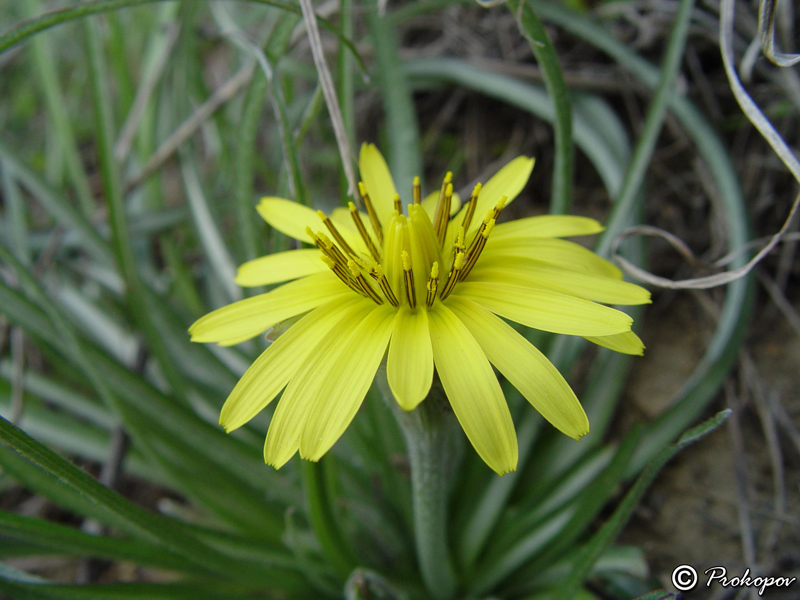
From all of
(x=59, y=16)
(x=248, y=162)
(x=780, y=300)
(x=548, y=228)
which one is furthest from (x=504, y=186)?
(x=780, y=300)

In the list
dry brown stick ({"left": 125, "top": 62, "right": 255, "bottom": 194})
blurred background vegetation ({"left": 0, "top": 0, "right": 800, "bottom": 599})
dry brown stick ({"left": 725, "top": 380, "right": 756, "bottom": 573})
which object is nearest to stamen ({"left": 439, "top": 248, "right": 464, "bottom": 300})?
blurred background vegetation ({"left": 0, "top": 0, "right": 800, "bottom": 599})

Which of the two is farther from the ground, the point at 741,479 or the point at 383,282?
the point at 383,282

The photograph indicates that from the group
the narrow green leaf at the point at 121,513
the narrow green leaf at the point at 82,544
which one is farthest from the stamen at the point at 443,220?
the narrow green leaf at the point at 82,544

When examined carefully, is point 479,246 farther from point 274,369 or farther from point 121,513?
point 121,513

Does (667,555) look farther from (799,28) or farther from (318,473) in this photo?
(799,28)

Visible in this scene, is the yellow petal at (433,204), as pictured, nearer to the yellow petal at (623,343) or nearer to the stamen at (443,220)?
the stamen at (443,220)

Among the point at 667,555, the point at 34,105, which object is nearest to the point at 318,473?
the point at 667,555
